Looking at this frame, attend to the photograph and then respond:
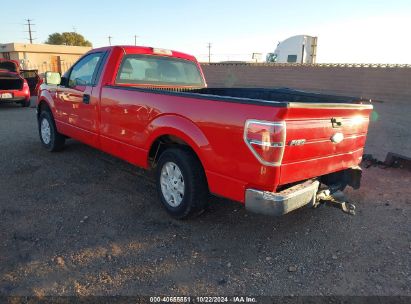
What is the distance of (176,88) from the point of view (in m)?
5.46

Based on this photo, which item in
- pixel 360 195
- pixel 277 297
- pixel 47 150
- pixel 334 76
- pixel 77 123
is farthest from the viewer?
pixel 334 76

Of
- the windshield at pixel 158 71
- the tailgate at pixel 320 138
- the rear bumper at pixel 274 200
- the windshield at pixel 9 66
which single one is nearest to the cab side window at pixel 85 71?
the windshield at pixel 158 71

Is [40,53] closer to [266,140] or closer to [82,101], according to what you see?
[82,101]

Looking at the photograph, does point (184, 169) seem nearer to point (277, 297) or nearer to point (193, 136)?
point (193, 136)

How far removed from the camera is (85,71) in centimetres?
540

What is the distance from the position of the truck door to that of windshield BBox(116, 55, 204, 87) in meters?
0.43

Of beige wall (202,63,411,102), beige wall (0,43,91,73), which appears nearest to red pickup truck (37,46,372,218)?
beige wall (202,63,411,102)

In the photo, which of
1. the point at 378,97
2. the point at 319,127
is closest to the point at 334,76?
the point at 378,97

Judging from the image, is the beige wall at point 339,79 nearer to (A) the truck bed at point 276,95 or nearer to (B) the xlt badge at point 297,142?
(A) the truck bed at point 276,95

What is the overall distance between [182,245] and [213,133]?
44.7 inches

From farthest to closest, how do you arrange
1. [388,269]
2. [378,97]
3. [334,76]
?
[334,76]
[378,97]
[388,269]

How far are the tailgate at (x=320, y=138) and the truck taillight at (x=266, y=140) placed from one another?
0.07 m

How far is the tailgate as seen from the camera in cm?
290

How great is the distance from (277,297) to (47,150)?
18.0 feet
